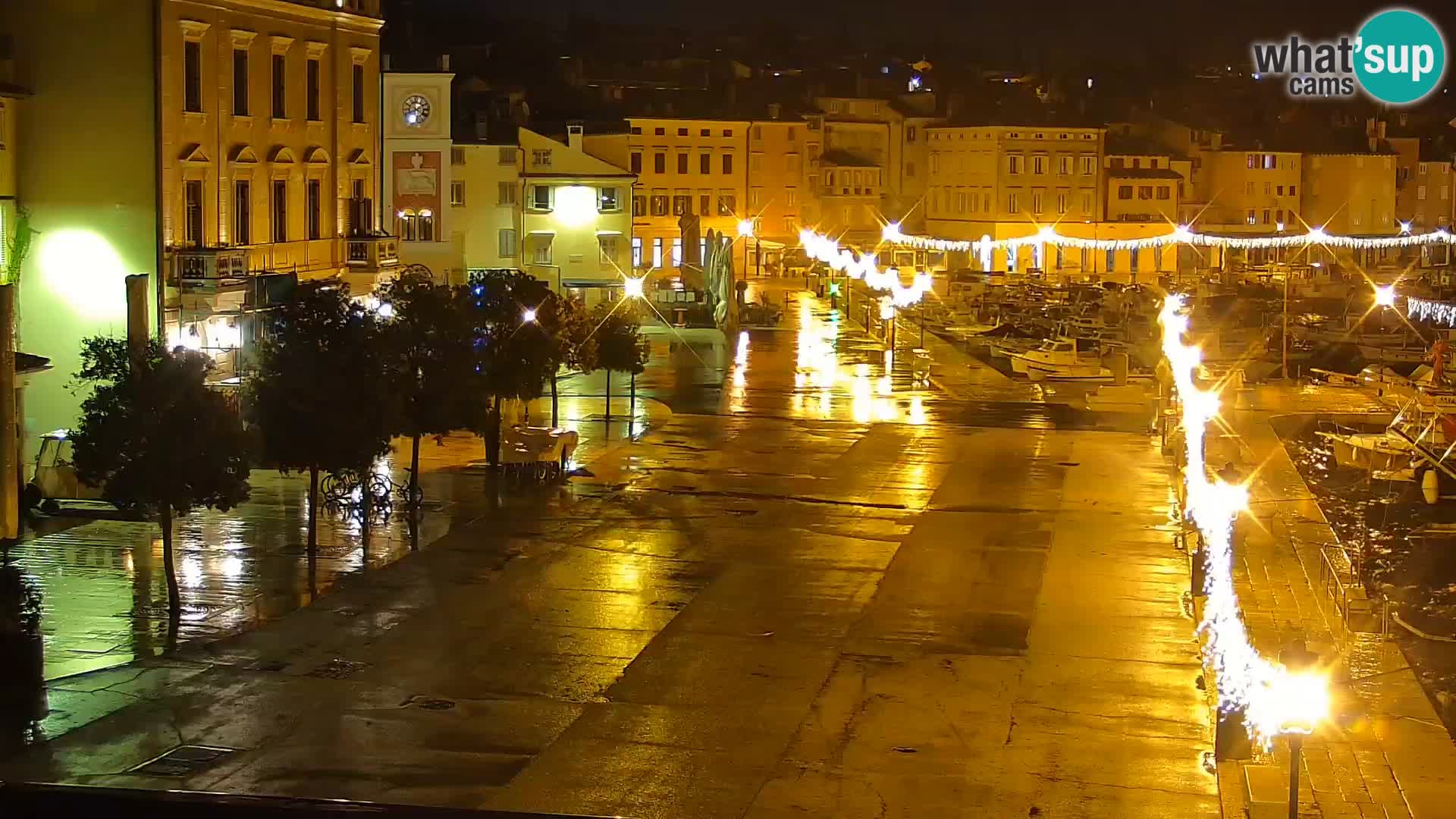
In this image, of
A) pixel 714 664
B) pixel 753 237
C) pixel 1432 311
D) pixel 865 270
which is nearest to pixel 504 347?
pixel 714 664

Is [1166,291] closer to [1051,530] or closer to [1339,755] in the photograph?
[1051,530]

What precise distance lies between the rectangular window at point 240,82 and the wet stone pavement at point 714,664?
28.5 ft

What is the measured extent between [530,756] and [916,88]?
11235 centimetres

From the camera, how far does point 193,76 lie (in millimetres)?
35000

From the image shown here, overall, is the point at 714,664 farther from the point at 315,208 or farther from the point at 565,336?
the point at 315,208

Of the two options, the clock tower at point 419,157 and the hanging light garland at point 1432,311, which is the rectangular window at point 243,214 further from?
the hanging light garland at point 1432,311

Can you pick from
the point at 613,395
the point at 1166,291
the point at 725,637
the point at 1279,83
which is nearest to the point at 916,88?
the point at 1166,291

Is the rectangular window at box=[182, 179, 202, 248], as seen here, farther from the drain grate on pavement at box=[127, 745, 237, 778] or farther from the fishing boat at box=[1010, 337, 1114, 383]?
the fishing boat at box=[1010, 337, 1114, 383]

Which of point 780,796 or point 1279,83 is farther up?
point 1279,83

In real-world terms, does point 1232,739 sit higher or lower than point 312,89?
lower

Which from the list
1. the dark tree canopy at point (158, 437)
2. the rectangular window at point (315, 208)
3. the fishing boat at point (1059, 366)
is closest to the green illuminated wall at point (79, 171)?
the rectangular window at point (315, 208)

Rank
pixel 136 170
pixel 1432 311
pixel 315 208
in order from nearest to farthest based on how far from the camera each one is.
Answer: pixel 136 170 < pixel 315 208 < pixel 1432 311

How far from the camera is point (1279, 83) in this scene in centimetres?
16900

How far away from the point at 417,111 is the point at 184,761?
40.3m
